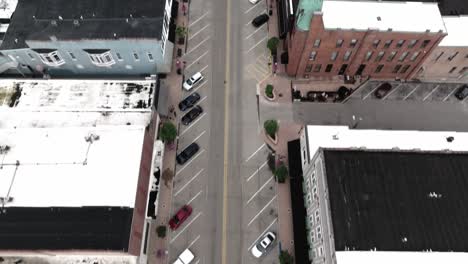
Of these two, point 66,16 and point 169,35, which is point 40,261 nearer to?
point 66,16

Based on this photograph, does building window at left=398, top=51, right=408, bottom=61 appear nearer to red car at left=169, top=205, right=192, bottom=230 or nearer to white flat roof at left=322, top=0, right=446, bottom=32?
white flat roof at left=322, top=0, right=446, bottom=32

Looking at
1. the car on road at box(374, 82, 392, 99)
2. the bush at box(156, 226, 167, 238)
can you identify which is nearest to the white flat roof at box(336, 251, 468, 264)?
the bush at box(156, 226, 167, 238)

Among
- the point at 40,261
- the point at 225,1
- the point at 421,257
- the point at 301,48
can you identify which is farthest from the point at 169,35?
the point at 421,257

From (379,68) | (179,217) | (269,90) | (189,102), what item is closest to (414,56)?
(379,68)

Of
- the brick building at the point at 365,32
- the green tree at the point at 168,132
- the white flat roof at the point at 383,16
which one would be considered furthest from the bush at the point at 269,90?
the green tree at the point at 168,132

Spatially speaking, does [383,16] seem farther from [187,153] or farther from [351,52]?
[187,153]

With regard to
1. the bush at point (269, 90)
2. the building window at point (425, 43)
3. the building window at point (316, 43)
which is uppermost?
the building window at point (316, 43)

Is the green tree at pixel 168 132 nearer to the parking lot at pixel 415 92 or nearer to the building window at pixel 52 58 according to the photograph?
the building window at pixel 52 58
